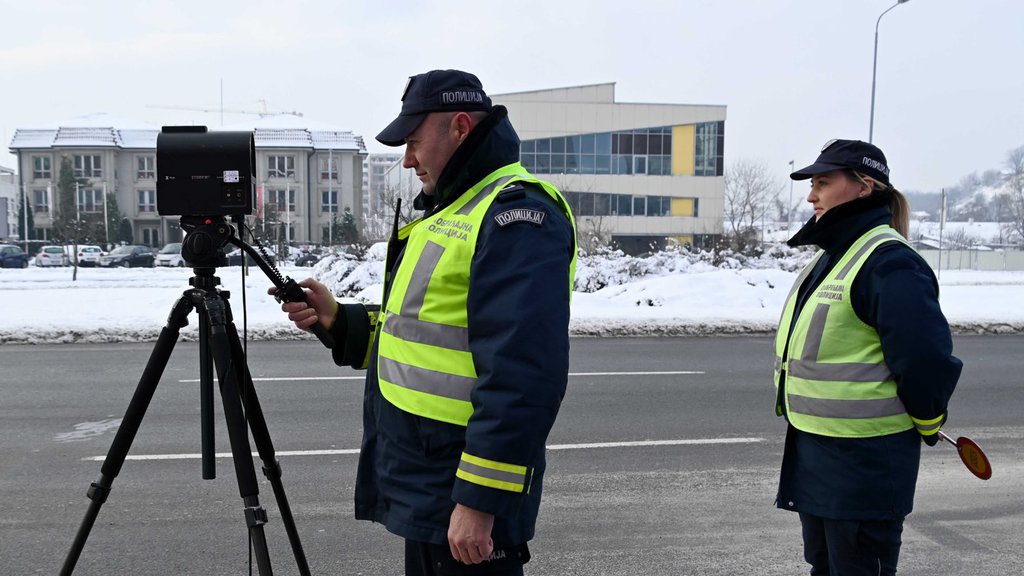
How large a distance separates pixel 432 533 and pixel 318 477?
3.41m

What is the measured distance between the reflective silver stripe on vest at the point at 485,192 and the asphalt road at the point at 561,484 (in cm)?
235

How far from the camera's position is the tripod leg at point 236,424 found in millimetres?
2418

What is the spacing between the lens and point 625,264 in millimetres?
20594

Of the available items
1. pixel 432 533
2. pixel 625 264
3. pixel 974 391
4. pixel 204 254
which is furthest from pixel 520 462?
pixel 625 264

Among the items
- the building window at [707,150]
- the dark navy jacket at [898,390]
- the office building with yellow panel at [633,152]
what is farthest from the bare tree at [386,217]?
the building window at [707,150]

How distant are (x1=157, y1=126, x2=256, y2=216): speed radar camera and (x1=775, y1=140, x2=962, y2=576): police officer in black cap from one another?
190 cm

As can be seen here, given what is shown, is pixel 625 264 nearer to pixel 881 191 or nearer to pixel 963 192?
pixel 881 191

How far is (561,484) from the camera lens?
5258 mm

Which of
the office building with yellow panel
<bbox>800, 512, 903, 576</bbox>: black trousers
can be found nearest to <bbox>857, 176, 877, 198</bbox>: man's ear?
<bbox>800, 512, 903, 576</bbox>: black trousers

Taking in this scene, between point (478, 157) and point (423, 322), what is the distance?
1.50 ft

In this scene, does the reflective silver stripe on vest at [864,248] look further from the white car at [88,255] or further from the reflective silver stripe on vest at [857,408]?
the white car at [88,255]

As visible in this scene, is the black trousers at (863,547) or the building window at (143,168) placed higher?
the building window at (143,168)

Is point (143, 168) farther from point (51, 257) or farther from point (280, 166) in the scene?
point (51, 257)

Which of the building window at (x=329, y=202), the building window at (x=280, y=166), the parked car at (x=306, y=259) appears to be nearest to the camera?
the parked car at (x=306, y=259)
